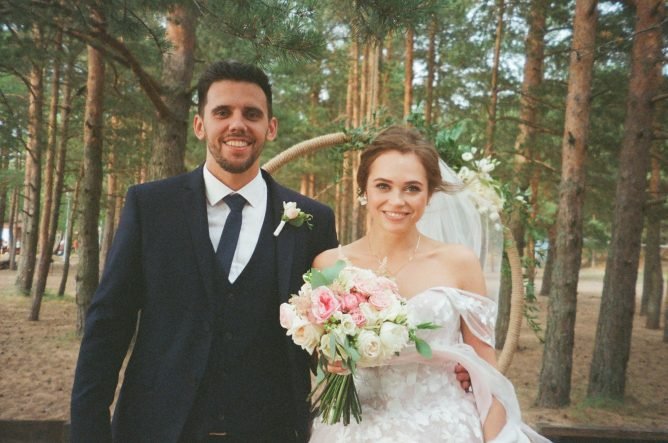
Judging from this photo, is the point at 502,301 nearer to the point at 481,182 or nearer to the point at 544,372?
the point at 544,372

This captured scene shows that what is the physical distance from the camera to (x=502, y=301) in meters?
10.6

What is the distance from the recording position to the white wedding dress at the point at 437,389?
8.23ft

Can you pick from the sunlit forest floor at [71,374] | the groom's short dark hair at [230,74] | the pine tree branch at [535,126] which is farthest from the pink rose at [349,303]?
the pine tree branch at [535,126]

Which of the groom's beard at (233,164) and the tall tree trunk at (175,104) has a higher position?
the tall tree trunk at (175,104)

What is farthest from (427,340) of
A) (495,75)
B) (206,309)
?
(495,75)

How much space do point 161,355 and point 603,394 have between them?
7.79 metres

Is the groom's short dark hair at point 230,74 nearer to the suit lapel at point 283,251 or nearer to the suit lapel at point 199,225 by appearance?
the suit lapel at point 199,225

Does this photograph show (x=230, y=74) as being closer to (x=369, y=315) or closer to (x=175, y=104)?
(x=369, y=315)

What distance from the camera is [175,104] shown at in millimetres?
6965

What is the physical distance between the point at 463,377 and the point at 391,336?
68cm

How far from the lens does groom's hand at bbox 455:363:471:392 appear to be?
2.65 meters

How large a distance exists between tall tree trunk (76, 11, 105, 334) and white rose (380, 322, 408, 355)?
8501 millimetres

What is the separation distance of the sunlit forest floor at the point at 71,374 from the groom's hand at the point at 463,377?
4.46m

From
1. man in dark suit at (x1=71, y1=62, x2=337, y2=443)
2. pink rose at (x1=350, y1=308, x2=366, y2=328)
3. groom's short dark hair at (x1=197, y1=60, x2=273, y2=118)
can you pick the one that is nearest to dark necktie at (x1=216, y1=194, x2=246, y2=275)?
man in dark suit at (x1=71, y1=62, x2=337, y2=443)
